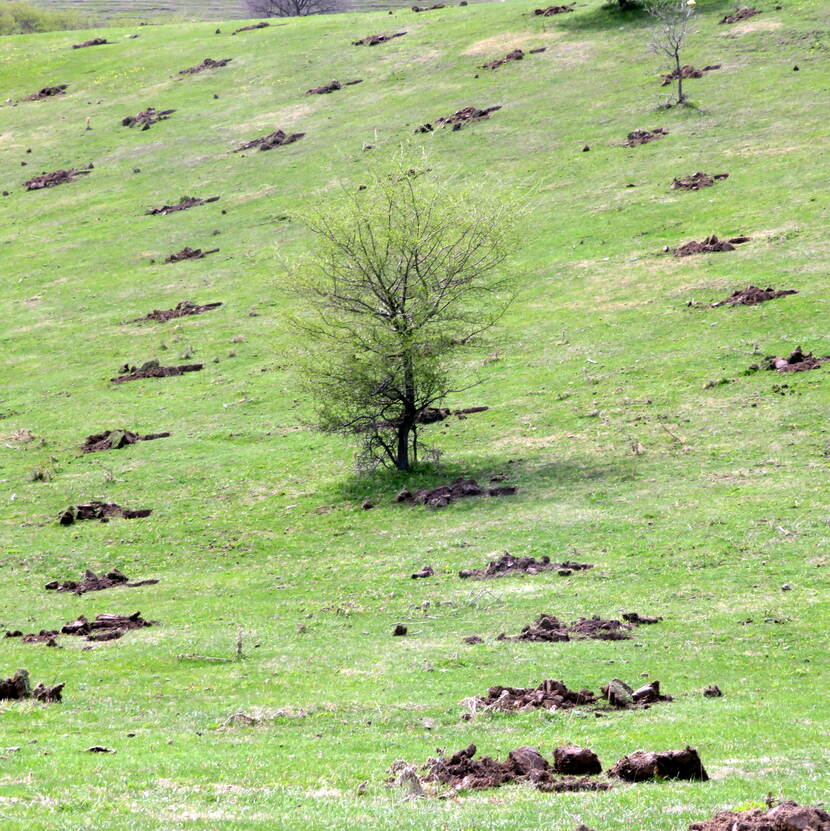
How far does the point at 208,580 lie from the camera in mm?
32719

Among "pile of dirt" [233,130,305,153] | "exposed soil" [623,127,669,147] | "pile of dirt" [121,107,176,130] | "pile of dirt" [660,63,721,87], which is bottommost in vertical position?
"exposed soil" [623,127,669,147]

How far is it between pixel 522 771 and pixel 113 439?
39243mm

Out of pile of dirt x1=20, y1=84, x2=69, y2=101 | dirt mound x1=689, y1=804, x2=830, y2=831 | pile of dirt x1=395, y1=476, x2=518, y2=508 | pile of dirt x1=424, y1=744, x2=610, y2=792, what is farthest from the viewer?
pile of dirt x1=20, y1=84, x2=69, y2=101

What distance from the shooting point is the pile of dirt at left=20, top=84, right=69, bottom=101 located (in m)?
123

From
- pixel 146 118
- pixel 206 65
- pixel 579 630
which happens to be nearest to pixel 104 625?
pixel 579 630

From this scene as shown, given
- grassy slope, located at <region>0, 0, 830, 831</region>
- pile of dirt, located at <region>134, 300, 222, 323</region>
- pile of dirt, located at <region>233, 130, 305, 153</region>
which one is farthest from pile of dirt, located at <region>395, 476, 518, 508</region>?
pile of dirt, located at <region>233, 130, 305, 153</region>

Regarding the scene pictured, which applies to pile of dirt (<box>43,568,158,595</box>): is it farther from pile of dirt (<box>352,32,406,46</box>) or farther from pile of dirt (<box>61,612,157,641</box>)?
pile of dirt (<box>352,32,406,46</box>)

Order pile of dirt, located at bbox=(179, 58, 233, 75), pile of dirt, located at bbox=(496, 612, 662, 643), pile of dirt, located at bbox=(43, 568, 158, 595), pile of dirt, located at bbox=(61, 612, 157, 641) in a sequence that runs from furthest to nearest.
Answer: pile of dirt, located at bbox=(179, 58, 233, 75)
pile of dirt, located at bbox=(43, 568, 158, 595)
pile of dirt, located at bbox=(61, 612, 157, 641)
pile of dirt, located at bbox=(496, 612, 662, 643)

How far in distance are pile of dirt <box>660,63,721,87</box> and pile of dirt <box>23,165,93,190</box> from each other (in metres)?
54.0

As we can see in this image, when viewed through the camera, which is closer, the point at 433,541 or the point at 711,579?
the point at 711,579

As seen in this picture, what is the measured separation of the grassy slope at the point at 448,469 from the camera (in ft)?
52.9

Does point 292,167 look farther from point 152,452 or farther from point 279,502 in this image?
point 279,502

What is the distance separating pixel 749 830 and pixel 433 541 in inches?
911

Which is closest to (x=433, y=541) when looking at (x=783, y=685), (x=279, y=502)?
(x=279, y=502)
